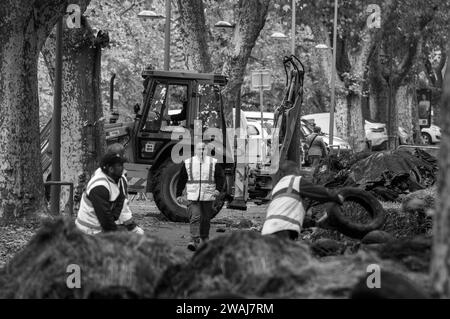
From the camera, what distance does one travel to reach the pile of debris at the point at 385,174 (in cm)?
2205

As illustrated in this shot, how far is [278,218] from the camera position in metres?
11.4

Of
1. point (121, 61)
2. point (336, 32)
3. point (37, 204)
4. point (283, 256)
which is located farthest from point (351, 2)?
point (283, 256)

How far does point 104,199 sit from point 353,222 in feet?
12.2

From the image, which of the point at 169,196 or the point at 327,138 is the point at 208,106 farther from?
the point at 327,138

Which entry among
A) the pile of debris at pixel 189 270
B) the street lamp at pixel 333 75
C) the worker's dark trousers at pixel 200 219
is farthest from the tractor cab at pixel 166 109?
the street lamp at pixel 333 75

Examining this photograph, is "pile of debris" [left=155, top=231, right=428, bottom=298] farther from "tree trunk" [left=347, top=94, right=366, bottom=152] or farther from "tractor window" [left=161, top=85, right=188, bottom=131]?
"tree trunk" [left=347, top=94, right=366, bottom=152]

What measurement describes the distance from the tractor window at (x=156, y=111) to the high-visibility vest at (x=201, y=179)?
5159 mm

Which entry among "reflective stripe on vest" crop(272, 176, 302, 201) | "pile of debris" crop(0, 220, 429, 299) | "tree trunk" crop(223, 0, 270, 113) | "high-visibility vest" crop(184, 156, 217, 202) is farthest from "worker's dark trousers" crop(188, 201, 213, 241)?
"tree trunk" crop(223, 0, 270, 113)

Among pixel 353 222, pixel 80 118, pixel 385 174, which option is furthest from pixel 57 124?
pixel 353 222

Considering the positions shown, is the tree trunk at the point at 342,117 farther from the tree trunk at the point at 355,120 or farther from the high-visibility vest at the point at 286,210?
the high-visibility vest at the point at 286,210

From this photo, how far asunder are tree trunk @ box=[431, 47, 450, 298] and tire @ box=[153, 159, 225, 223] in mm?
15308

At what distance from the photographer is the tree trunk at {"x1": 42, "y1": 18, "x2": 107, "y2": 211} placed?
22656 mm
